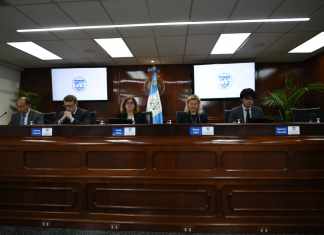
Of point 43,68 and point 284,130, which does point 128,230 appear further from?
point 43,68

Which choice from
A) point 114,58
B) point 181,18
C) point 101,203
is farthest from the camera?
point 114,58

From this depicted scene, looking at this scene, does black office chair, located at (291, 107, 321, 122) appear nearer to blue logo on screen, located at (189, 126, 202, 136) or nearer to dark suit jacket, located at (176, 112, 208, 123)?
dark suit jacket, located at (176, 112, 208, 123)

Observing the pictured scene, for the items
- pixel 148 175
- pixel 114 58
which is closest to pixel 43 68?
pixel 114 58

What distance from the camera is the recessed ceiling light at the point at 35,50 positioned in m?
4.86

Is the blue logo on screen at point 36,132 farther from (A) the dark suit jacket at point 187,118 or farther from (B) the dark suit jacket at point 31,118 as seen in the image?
(A) the dark suit jacket at point 187,118

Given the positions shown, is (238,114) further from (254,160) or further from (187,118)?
(254,160)

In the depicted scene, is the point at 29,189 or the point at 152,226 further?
the point at 29,189

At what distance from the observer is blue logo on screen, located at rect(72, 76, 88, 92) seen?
6.66 metres

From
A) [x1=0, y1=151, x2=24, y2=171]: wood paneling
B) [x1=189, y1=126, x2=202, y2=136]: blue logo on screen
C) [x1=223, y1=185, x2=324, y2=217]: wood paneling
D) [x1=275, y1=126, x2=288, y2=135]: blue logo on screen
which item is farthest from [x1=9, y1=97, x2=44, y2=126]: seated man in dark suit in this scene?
[x1=275, y1=126, x2=288, y2=135]: blue logo on screen

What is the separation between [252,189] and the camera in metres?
2.15

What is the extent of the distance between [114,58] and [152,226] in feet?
14.9

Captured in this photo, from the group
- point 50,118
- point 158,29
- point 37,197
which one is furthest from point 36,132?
point 158,29

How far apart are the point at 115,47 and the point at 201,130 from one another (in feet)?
11.5

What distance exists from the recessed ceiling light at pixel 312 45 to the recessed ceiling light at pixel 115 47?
352cm
